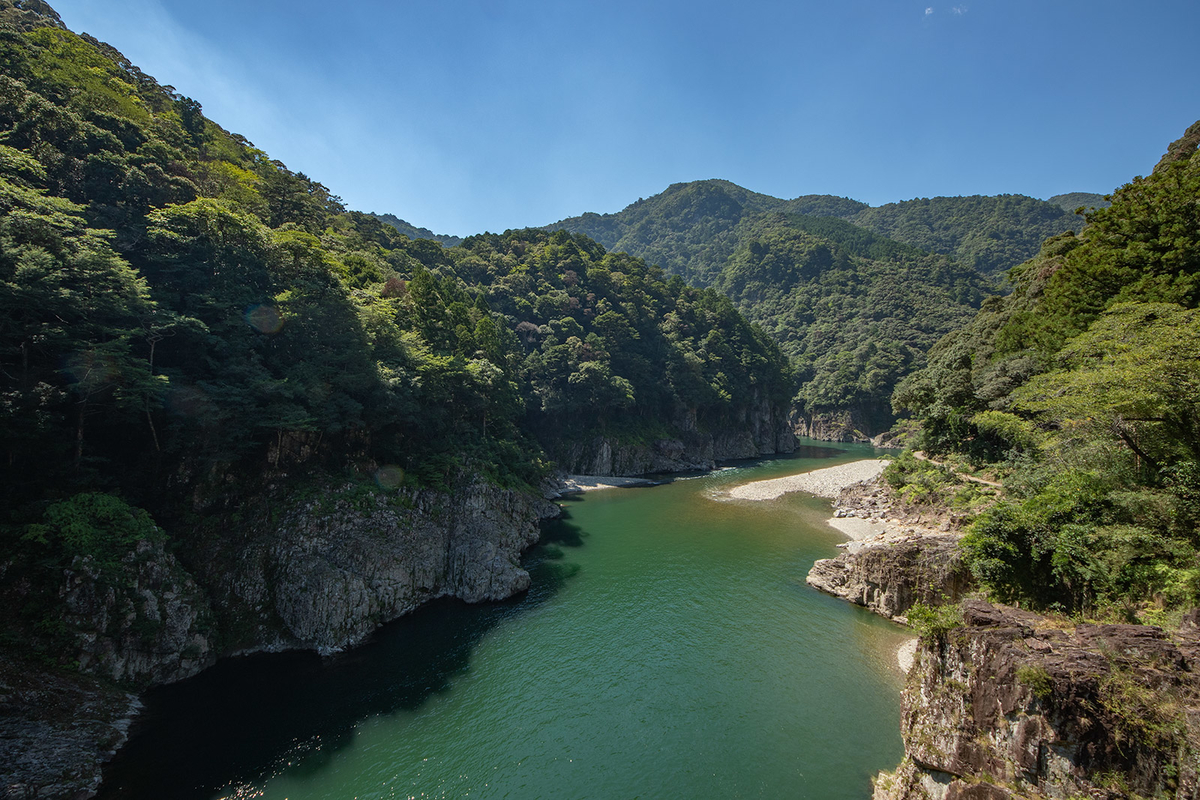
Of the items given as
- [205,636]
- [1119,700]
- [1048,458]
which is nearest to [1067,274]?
[1048,458]

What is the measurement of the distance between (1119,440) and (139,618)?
32.1m

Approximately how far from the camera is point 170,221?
73.6 feet

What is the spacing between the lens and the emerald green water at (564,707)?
509 inches

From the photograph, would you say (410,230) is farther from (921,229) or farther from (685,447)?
(921,229)

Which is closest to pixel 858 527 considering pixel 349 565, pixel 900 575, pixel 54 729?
pixel 900 575

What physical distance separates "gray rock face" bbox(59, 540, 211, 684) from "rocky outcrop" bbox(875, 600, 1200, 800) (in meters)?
22.5

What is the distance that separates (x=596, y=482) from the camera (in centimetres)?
5103

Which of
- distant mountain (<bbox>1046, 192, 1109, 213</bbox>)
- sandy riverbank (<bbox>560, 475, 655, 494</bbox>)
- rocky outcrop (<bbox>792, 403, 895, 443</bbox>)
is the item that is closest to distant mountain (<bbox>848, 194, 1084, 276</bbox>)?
distant mountain (<bbox>1046, 192, 1109, 213</bbox>)

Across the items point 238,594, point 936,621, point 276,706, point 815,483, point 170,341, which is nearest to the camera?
point 936,621

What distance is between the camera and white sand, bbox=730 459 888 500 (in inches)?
1733

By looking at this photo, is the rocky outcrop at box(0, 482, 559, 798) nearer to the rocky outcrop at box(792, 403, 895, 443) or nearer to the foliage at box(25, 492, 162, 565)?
the foliage at box(25, 492, 162, 565)

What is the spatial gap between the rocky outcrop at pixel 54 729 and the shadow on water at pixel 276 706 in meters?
0.57

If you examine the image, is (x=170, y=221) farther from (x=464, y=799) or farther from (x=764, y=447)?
(x=764, y=447)

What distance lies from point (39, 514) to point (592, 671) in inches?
749
